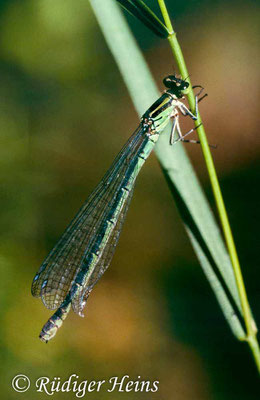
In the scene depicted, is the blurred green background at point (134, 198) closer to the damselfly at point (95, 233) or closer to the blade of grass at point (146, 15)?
the damselfly at point (95, 233)

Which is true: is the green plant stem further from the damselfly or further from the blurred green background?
the blurred green background

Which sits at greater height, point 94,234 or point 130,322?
point 94,234

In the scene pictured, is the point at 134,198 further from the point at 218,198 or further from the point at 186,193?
the point at 218,198

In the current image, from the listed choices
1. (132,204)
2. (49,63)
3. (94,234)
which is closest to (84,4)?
(49,63)

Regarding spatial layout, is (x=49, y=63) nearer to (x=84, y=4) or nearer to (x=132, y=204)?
(x=84, y=4)

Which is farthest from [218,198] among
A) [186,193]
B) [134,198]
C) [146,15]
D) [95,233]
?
[134,198]

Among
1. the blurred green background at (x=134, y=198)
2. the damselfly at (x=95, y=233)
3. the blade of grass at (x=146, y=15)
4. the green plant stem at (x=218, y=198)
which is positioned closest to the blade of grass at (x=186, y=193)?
the green plant stem at (x=218, y=198)

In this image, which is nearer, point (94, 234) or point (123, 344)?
point (94, 234)
